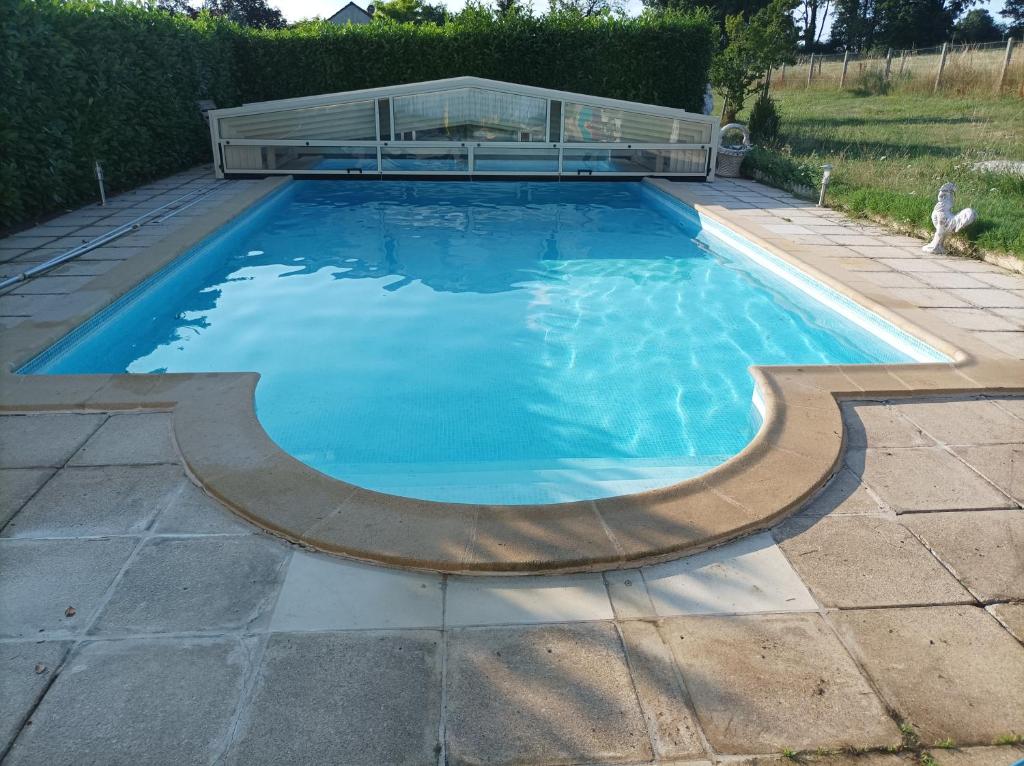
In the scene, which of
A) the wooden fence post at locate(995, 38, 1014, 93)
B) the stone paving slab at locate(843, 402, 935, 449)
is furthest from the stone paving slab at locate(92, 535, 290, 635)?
the wooden fence post at locate(995, 38, 1014, 93)

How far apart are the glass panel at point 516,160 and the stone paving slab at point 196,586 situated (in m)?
9.70

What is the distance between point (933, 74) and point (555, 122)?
704 inches

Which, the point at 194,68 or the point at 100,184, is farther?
the point at 194,68

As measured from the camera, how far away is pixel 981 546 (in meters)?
2.67

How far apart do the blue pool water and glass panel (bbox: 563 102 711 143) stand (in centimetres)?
258

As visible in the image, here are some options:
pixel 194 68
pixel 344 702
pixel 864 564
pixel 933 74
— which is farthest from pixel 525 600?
pixel 933 74

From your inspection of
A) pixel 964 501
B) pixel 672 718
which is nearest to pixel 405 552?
pixel 672 718

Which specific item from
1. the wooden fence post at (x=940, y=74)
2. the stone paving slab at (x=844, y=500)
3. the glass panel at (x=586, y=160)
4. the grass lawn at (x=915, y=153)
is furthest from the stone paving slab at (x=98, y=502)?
the wooden fence post at (x=940, y=74)

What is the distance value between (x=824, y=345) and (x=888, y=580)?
11.5ft

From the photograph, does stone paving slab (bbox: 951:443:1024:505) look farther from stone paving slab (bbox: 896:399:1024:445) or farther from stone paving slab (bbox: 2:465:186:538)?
stone paving slab (bbox: 2:465:186:538)

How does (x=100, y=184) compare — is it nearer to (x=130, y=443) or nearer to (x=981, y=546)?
(x=130, y=443)

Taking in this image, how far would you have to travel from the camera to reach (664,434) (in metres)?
4.44

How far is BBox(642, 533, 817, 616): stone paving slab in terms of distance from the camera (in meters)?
2.35

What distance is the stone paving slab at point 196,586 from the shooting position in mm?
2219
